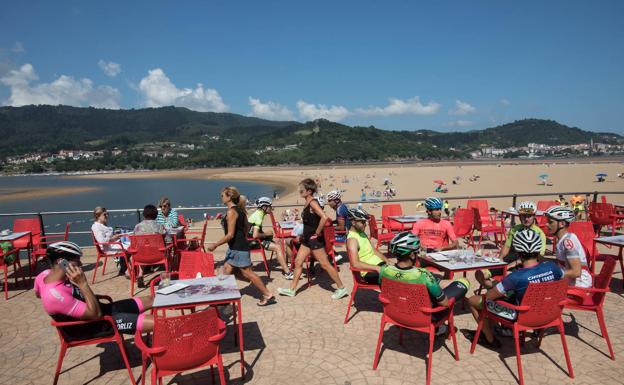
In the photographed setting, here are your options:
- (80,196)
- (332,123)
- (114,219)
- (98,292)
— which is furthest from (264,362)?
(332,123)

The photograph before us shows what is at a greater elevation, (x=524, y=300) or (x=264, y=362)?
(x=524, y=300)

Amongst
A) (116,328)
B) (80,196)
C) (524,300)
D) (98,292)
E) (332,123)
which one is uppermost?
(332,123)

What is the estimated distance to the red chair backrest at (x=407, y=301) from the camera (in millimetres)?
3533

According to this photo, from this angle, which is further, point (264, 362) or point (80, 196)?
point (80, 196)

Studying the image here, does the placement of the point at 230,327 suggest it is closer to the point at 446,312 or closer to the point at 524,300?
the point at 446,312

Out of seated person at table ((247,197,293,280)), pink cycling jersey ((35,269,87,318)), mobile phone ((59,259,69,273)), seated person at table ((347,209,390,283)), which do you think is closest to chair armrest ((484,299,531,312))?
seated person at table ((347,209,390,283))

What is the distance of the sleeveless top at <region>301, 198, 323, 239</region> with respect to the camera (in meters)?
5.71

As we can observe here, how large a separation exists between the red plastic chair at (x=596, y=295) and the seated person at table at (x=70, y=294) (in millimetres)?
4423

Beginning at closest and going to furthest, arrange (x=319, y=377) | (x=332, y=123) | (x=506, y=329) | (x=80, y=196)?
1. (x=319, y=377)
2. (x=506, y=329)
3. (x=80, y=196)
4. (x=332, y=123)

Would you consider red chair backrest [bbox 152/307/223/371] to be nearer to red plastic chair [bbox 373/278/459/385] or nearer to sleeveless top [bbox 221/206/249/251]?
red plastic chair [bbox 373/278/459/385]

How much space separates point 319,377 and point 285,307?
1831 mm

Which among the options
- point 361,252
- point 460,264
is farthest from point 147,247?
point 460,264

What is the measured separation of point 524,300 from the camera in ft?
11.3

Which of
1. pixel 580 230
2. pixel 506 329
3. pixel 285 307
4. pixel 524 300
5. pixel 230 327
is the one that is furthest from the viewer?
pixel 580 230
